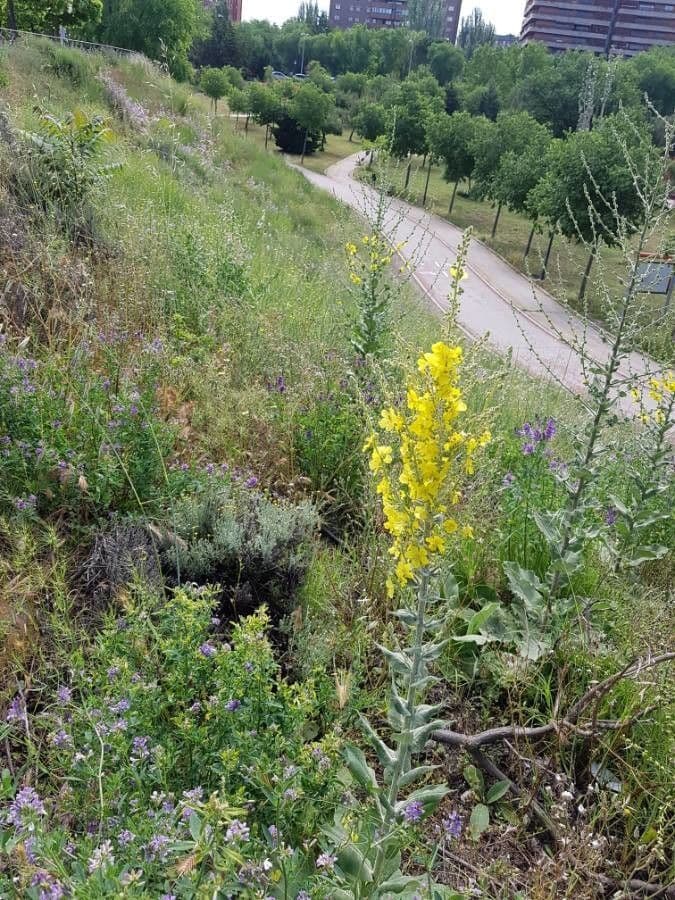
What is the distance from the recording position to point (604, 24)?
10038cm

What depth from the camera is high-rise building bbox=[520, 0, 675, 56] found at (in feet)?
318

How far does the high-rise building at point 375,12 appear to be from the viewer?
13639cm

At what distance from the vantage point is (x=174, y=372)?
4.03m

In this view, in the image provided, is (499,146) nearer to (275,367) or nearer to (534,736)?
(275,367)

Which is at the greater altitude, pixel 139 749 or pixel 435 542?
pixel 435 542

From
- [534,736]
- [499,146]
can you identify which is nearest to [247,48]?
[499,146]

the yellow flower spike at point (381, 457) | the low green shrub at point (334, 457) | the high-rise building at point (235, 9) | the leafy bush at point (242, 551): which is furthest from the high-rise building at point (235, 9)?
the yellow flower spike at point (381, 457)

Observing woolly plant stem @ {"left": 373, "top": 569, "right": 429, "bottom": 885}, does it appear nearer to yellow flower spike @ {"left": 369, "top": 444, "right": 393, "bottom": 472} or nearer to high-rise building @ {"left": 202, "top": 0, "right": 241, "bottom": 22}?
yellow flower spike @ {"left": 369, "top": 444, "right": 393, "bottom": 472}

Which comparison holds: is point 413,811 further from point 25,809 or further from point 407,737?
point 25,809

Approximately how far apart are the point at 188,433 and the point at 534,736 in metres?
2.34

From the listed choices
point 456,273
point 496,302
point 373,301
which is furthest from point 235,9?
point 456,273

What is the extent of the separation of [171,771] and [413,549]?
0.97m

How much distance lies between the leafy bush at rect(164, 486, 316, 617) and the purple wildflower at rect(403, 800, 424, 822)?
115 cm

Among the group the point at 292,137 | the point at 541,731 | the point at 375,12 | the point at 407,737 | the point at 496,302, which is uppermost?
the point at 375,12
